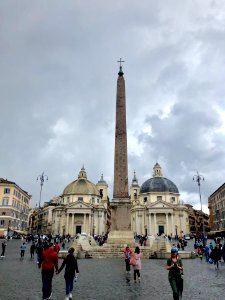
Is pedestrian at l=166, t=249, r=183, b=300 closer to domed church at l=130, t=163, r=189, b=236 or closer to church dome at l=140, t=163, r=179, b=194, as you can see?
domed church at l=130, t=163, r=189, b=236

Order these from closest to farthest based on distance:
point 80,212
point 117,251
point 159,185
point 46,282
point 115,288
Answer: point 46,282
point 115,288
point 117,251
point 80,212
point 159,185

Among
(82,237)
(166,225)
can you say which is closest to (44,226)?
(166,225)

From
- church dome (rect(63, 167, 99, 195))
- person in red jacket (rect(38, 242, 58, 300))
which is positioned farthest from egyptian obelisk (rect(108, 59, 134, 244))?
church dome (rect(63, 167, 99, 195))

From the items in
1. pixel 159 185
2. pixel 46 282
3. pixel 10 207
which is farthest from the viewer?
pixel 159 185

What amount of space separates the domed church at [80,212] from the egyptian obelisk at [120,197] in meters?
52.0

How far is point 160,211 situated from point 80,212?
65.5 feet

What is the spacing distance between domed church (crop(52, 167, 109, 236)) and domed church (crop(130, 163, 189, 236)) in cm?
1005

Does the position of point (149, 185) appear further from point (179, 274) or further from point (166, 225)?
point (179, 274)

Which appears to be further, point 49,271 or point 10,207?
point 10,207

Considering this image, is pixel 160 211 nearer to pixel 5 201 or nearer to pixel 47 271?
pixel 5 201

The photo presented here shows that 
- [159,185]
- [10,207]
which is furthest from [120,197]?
[159,185]

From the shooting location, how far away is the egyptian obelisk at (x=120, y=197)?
2317 centimetres

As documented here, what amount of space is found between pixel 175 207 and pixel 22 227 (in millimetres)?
37706

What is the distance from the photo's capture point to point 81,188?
267 feet
